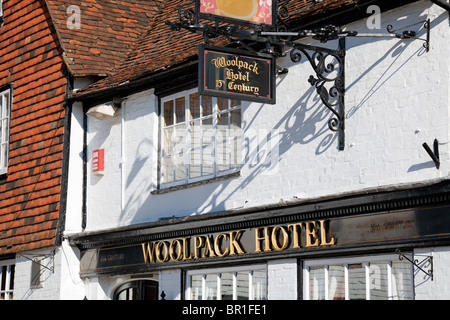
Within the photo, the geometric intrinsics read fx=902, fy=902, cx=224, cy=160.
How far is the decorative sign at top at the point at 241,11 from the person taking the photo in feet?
34.3

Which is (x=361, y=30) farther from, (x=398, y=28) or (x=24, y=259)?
(x=24, y=259)

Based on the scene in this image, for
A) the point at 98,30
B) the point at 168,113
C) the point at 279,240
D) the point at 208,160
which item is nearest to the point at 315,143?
the point at 279,240

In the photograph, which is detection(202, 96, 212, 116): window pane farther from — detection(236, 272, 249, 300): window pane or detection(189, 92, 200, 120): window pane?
detection(236, 272, 249, 300): window pane

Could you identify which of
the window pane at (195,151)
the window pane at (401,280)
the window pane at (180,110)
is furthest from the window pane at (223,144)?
the window pane at (401,280)

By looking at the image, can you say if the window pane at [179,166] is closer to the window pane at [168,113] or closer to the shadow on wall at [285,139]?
the shadow on wall at [285,139]

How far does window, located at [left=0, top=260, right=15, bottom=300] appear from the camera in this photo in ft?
52.4

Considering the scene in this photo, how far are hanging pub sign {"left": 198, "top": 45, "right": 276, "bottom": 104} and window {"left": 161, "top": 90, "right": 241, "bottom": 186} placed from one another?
79.9 inches

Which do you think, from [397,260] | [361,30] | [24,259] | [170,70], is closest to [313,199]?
[397,260]

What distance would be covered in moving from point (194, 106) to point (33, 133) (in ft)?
12.5

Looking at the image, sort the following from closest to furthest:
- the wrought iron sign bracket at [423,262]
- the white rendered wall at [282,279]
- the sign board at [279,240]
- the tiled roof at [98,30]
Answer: the wrought iron sign bracket at [423,262], the sign board at [279,240], the white rendered wall at [282,279], the tiled roof at [98,30]

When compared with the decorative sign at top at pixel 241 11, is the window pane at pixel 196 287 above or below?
below

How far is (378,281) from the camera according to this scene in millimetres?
10523

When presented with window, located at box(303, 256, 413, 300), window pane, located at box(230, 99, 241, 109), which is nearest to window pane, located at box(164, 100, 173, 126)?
window pane, located at box(230, 99, 241, 109)

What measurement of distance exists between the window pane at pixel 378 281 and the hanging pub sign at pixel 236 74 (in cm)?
230
